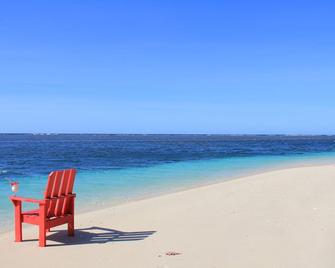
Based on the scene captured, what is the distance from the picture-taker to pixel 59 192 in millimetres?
6664

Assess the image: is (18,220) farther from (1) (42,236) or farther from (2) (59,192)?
(2) (59,192)

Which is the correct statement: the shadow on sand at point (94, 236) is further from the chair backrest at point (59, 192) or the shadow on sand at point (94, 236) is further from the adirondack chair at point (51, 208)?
the chair backrest at point (59, 192)

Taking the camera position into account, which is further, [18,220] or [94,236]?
[94,236]

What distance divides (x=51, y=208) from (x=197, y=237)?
222 centimetres

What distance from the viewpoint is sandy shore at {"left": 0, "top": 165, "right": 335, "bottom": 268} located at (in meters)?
5.63

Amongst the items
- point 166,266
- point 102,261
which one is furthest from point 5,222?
point 166,266

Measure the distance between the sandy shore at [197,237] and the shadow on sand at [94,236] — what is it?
0.6 inches

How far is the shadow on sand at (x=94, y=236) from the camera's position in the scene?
Answer: 22.0 ft

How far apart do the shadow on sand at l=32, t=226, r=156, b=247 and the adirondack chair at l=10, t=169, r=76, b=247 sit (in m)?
0.20

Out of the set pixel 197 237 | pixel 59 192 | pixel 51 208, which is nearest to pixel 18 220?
pixel 51 208

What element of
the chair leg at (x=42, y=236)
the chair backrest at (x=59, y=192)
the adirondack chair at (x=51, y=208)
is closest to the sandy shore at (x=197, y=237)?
the chair leg at (x=42, y=236)

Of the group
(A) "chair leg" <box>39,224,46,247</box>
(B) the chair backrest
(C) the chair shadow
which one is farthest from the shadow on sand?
(B) the chair backrest

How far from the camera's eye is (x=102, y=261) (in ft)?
18.4

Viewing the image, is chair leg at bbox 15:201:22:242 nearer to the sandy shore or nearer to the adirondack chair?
the adirondack chair
